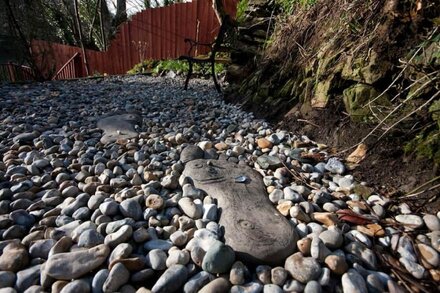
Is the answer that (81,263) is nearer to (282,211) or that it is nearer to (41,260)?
(41,260)

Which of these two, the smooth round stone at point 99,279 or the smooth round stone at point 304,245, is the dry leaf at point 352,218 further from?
the smooth round stone at point 99,279

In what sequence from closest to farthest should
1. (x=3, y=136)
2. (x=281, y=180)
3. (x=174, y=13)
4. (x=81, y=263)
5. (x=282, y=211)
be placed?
(x=81, y=263) < (x=282, y=211) < (x=281, y=180) < (x=3, y=136) < (x=174, y=13)

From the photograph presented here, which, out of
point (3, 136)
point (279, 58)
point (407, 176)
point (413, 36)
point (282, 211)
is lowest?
point (3, 136)

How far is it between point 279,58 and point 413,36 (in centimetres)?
126

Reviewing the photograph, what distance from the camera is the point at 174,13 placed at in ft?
21.8

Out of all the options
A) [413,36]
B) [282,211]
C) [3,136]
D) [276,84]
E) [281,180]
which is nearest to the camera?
[282,211]

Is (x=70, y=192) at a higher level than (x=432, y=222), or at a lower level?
lower

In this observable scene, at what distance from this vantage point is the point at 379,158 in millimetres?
1385

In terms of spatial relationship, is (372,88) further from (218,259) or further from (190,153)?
(218,259)

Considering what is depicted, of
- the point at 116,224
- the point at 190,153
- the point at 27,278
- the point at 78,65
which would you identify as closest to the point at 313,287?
the point at 116,224

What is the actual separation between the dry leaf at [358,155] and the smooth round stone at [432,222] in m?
0.44

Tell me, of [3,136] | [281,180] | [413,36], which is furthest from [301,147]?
[3,136]

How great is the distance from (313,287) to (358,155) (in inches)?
A: 35.3

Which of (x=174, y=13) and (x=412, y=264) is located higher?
(x=174, y=13)
